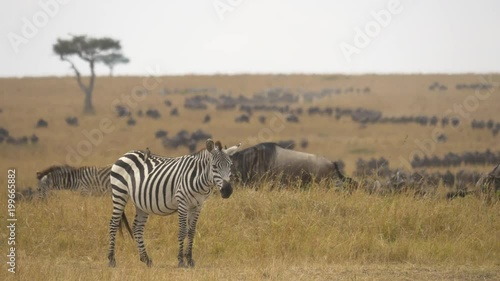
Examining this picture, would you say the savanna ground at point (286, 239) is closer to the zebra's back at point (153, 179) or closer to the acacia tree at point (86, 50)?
the zebra's back at point (153, 179)

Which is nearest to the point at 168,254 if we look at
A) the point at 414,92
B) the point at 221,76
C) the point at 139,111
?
the point at 139,111

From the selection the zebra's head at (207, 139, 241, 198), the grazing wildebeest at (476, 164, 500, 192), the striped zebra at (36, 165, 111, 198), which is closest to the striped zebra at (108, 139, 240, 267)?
the zebra's head at (207, 139, 241, 198)

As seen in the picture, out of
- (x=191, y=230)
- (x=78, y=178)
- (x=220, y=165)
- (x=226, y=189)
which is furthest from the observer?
(x=78, y=178)

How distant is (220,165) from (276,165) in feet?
18.9

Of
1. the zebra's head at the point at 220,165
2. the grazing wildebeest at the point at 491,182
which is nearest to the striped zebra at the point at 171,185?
the zebra's head at the point at 220,165

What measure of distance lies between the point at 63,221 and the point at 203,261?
2.52 m

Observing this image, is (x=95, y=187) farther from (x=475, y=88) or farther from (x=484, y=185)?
(x=475, y=88)

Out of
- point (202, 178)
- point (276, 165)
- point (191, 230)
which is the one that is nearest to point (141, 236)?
point (191, 230)

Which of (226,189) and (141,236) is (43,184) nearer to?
(141,236)

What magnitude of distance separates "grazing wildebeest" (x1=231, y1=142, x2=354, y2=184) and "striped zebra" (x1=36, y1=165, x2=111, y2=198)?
2664 mm

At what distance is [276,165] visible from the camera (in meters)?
13.9

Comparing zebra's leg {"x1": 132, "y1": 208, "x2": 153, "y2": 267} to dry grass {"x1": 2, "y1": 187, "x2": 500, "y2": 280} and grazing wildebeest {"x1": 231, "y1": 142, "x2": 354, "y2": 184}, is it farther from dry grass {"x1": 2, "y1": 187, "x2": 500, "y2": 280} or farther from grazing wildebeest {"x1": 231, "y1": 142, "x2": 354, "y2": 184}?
grazing wildebeest {"x1": 231, "y1": 142, "x2": 354, "y2": 184}

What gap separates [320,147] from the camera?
28.6 meters

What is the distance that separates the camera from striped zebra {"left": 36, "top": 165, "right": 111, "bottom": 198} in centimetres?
1452
